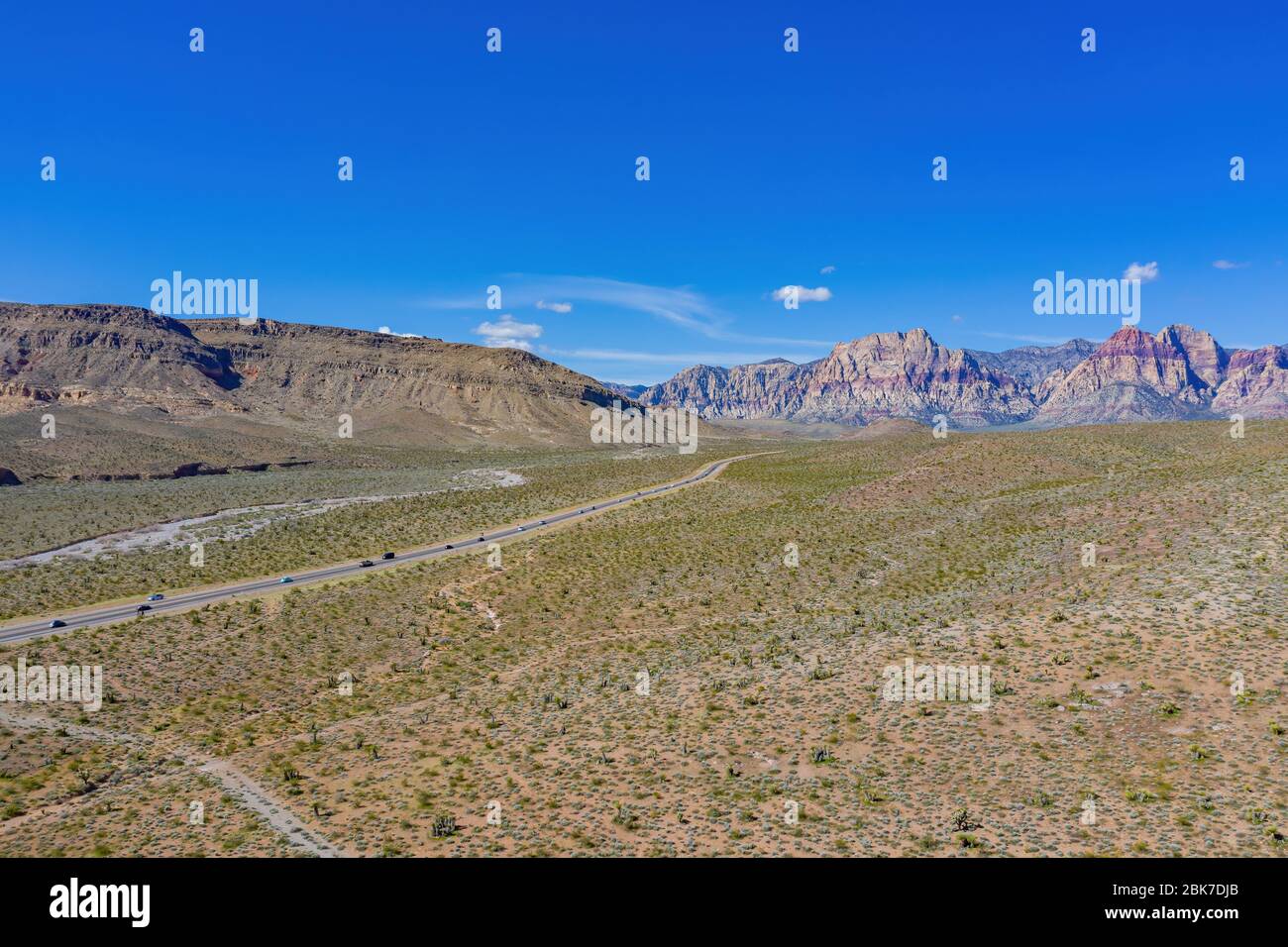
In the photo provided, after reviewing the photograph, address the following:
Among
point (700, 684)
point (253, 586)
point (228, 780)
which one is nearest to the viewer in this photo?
point (228, 780)

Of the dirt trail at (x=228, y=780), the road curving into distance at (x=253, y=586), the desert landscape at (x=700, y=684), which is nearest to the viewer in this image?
the desert landscape at (x=700, y=684)

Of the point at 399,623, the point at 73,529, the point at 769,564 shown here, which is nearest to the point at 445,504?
the point at 73,529

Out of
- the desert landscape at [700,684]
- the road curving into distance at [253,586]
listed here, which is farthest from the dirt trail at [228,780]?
the road curving into distance at [253,586]

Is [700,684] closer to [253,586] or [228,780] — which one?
[228,780]

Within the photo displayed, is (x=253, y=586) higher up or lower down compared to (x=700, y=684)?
higher up

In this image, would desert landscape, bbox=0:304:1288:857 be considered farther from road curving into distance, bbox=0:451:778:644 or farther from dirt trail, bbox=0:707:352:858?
road curving into distance, bbox=0:451:778:644

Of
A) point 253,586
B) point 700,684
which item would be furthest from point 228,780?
point 253,586

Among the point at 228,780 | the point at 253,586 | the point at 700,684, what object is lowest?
the point at 228,780

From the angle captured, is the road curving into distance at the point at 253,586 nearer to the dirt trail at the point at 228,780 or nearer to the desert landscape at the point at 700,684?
the desert landscape at the point at 700,684

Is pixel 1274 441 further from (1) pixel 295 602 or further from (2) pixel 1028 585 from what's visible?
(1) pixel 295 602

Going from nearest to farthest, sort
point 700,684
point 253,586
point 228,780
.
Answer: point 228,780, point 700,684, point 253,586
